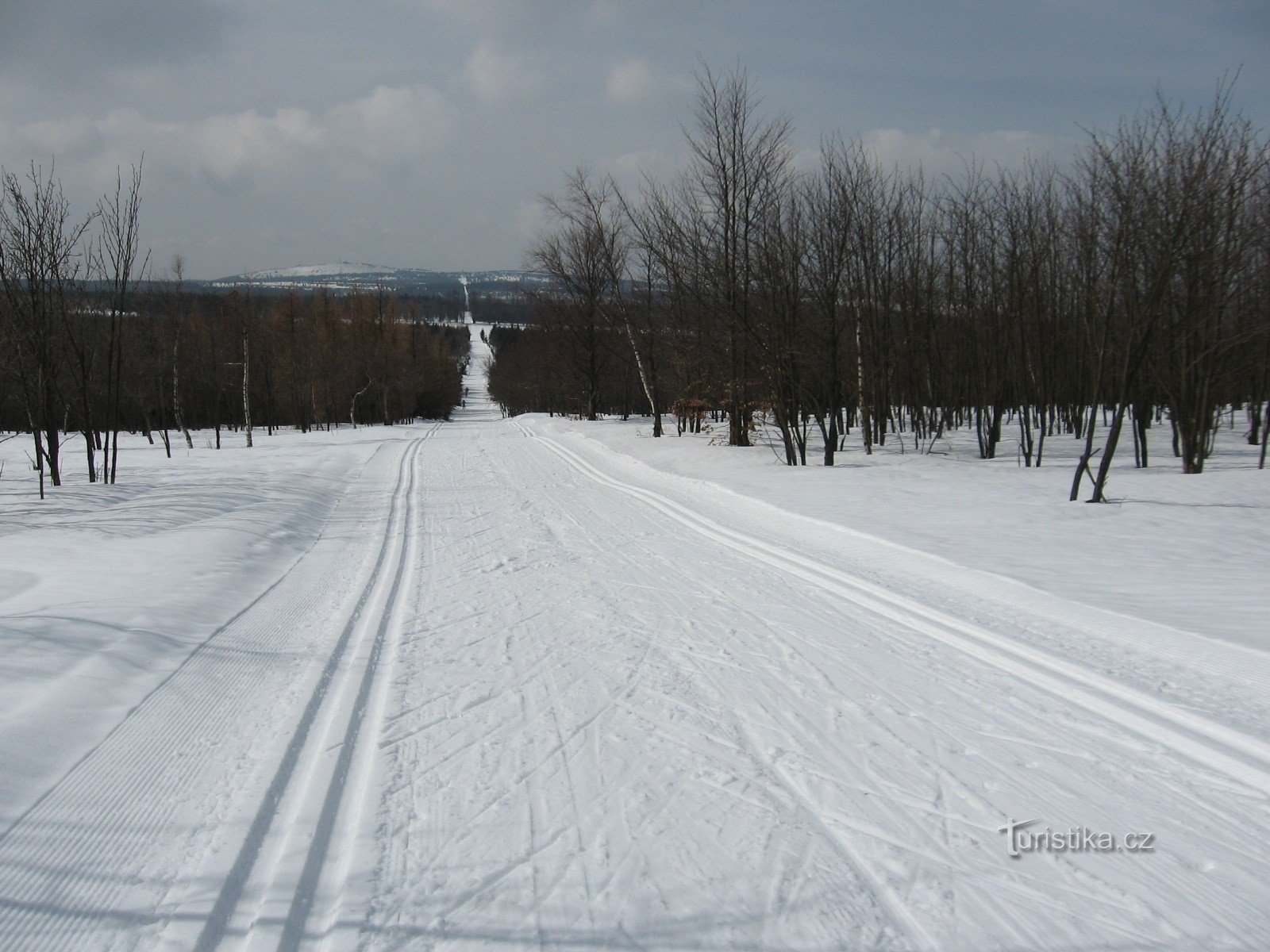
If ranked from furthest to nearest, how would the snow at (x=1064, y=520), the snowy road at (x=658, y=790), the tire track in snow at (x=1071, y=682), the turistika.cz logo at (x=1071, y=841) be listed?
the snow at (x=1064, y=520), the tire track in snow at (x=1071, y=682), the turistika.cz logo at (x=1071, y=841), the snowy road at (x=658, y=790)

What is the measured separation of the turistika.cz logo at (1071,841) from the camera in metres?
3.22

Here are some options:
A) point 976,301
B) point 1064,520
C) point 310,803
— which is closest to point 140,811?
point 310,803

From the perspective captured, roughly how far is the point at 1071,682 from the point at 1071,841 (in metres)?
1.96

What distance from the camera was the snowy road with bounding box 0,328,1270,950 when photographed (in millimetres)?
2834

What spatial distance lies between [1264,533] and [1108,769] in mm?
7887

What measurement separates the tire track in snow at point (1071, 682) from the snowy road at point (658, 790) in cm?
2

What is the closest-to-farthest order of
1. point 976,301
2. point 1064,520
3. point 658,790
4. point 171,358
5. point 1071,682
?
point 658,790 < point 1071,682 < point 1064,520 < point 976,301 < point 171,358

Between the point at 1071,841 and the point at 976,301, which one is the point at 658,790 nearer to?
the point at 1071,841

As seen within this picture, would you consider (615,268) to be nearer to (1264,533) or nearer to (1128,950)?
(1264,533)

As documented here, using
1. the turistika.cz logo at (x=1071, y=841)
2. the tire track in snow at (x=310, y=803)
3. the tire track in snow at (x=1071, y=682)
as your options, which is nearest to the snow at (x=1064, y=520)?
the tire track in snow at (x=1071, y=682)

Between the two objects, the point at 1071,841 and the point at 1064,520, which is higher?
the point at 1064,520

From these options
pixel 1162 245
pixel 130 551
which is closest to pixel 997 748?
pixel 130 551

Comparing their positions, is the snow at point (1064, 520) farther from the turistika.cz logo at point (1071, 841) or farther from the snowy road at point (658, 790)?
the turistika.cz logo at point (1071, 841)

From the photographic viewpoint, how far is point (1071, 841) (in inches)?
129
